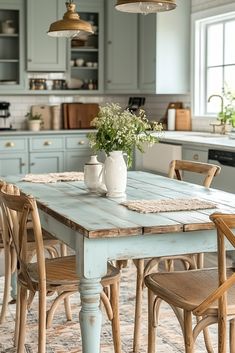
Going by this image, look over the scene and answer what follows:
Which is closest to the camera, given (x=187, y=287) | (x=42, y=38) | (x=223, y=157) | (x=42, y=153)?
(x=187, y=287)

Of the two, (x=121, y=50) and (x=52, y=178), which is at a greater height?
(x=121, y=50)

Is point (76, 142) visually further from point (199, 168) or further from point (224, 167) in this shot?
point (199, 168)

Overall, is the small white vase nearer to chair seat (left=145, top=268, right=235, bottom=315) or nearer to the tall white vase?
the tall white vase

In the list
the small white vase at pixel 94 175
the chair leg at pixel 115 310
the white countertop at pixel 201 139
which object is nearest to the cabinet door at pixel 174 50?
the white countertop at pixel 201 139

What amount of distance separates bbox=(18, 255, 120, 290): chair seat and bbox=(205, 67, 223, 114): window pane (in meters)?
3.84

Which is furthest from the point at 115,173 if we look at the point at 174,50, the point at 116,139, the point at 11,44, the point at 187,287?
the point at 11,44

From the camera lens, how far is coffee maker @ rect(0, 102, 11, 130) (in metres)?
7.29

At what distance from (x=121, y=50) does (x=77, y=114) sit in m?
0.89

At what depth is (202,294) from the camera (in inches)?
102

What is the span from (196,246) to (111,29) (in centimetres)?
520

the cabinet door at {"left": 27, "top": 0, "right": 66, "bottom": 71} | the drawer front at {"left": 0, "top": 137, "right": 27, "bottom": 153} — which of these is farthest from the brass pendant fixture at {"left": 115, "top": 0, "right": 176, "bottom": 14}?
the cabinet door at {"left": 27, "top": 0, "right": 66, "bottom": 71}

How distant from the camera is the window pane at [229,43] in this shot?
21.0ft

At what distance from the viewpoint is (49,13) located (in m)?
7.21

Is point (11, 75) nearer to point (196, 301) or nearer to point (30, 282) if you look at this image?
point (30, 282)
